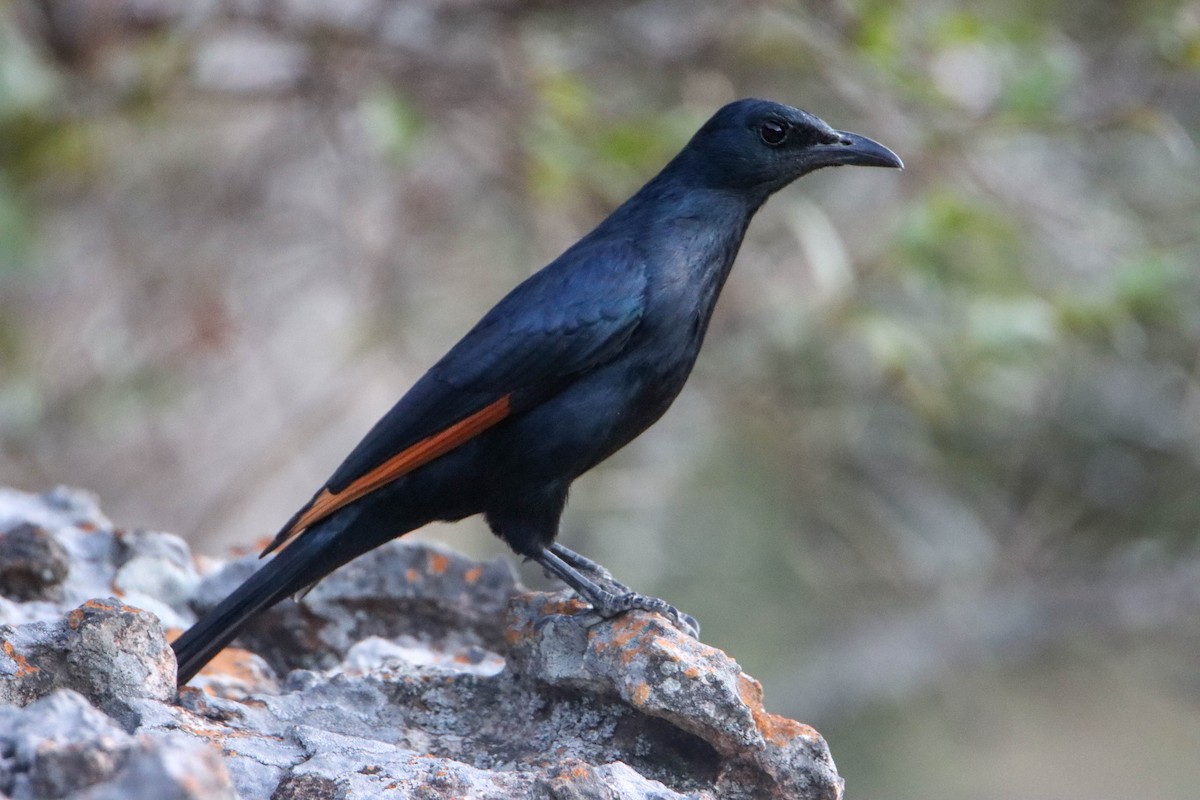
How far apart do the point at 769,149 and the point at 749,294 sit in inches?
Result: 102

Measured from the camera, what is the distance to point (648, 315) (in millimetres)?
3807

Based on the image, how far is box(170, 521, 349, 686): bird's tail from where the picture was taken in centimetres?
328

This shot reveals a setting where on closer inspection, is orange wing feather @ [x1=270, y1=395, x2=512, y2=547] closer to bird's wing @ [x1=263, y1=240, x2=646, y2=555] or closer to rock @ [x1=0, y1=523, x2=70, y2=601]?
bird's wing @ [x1=263, y1=240, x2=646, y2=555]

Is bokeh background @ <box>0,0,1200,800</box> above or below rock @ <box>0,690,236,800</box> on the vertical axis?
above

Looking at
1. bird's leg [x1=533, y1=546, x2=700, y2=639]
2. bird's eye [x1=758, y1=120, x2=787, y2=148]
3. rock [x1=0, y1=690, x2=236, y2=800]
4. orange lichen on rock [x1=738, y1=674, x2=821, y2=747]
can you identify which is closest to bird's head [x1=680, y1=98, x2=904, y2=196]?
bird's eye [x1=758, y1=120, x2=787, y2=148]

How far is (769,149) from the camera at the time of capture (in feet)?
13.9

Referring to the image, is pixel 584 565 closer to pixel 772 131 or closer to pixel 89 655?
pixel 772 131

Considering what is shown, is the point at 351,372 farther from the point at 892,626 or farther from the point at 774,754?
the point at 774,754

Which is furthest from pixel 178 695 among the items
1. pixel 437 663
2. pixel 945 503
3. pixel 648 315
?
pixel 945 503

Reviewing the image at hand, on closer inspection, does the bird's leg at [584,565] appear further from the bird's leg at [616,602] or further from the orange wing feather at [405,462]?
the orange wing feather at [405,462]

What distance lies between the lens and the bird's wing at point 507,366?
144 inches

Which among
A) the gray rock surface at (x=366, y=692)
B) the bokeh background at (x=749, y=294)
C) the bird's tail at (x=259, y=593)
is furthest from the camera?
the bokeh background at (x=749, y=294)

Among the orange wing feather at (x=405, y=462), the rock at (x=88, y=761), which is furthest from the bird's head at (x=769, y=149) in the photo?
the rock at (x=88, y=761)

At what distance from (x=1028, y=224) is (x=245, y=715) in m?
4.34
